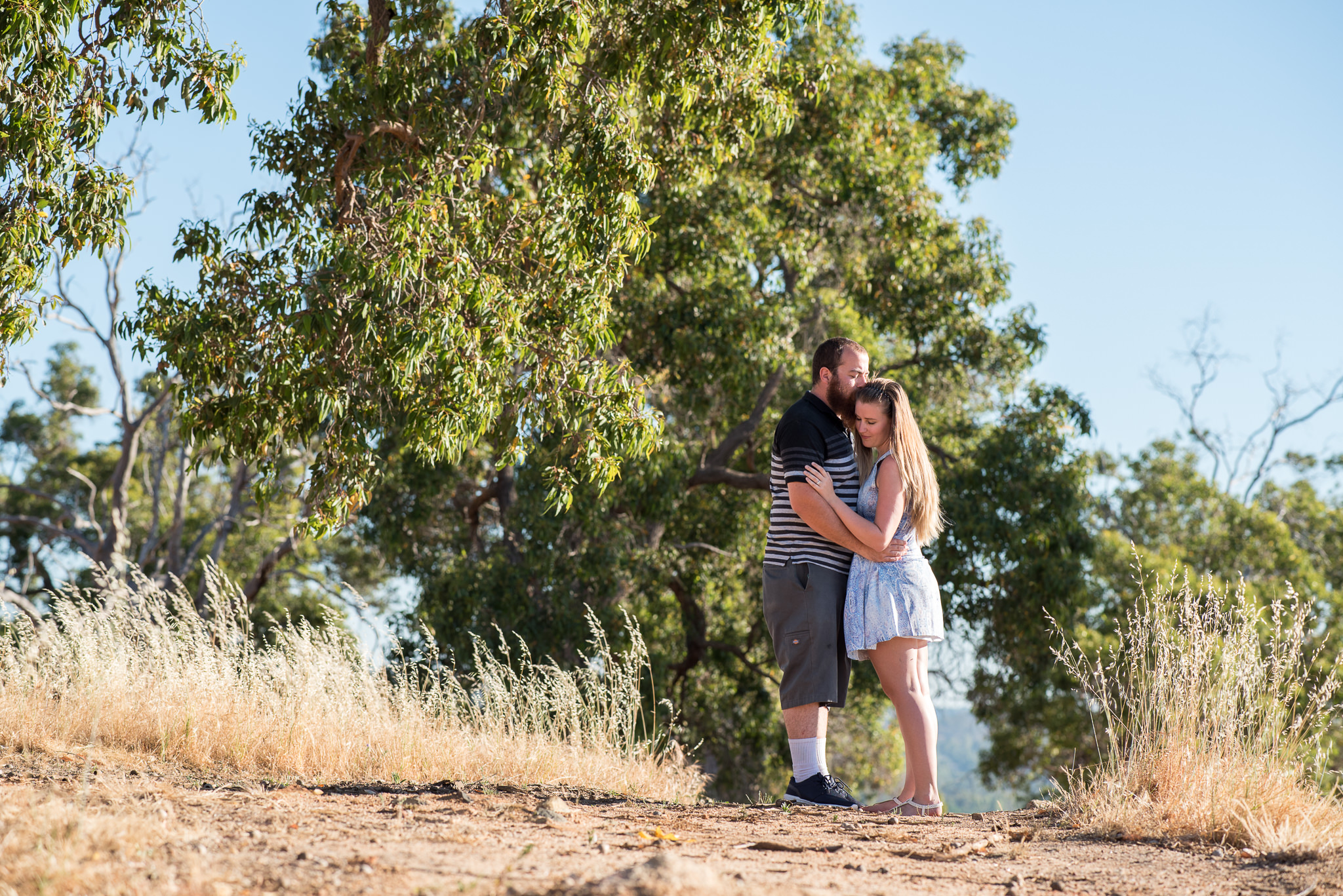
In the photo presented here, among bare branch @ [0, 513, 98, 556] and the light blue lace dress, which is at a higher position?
bare branch @ [0, 513, 98, 556]

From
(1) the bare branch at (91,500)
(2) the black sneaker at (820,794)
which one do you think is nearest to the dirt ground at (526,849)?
(2) the black sneaker at (820,794)

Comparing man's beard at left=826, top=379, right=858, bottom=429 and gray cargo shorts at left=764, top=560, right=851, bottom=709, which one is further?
man's beard at left=826, top=379, right=858, bottom=429

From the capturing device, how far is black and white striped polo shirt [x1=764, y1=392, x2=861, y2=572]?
4.31 m

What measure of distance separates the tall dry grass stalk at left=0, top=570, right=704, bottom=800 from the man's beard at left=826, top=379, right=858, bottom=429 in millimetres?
2081

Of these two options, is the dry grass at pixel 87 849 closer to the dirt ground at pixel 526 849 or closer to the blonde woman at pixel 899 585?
the dirt ground at pixel 526 849


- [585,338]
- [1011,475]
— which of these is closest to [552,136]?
[585,338]

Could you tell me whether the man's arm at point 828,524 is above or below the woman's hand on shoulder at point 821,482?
below

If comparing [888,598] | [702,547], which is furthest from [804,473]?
[702,547]

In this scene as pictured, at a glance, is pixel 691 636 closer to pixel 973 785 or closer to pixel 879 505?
pixel 879 505

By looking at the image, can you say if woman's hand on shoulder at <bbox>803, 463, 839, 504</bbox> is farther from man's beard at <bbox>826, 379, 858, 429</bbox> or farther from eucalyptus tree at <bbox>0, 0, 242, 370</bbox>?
eucalyptus tree at <bbox>0, 0, 242, 370</bbox>

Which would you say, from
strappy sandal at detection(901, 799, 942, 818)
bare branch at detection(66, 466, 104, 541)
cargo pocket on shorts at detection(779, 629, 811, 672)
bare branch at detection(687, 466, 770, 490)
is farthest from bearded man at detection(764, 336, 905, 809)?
bare branch at detection(66, 466, 104, 541)

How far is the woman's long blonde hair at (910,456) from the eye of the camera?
13.8ft

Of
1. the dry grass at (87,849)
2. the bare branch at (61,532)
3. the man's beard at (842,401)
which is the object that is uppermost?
the bare branch at (61,532)

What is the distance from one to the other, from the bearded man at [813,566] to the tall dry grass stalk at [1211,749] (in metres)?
1.03
